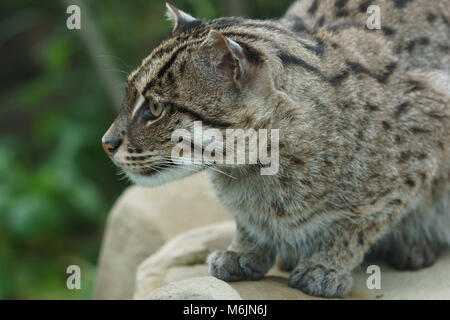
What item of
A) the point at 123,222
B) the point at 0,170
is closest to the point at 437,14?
the point at 123,222

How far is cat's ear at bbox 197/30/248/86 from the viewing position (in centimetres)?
397

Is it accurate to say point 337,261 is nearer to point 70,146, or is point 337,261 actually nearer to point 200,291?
point 200,291

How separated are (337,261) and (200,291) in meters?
1.31

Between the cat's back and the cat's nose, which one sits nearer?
the cat's nose

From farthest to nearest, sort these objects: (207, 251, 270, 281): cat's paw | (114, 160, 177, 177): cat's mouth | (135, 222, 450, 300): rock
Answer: (207, 251, 270, 281): cat's paw
(135, 222, 450, 300): rock
(114, 160, 177, 177): cat's mouth

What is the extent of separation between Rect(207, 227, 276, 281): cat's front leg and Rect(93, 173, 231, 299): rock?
4.97ft

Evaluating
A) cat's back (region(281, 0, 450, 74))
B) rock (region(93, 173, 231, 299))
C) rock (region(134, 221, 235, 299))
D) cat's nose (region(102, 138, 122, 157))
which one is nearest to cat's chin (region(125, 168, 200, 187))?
cat's nose (region(102, 138, 122, 157))

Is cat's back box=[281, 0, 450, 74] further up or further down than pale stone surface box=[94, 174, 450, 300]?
further up

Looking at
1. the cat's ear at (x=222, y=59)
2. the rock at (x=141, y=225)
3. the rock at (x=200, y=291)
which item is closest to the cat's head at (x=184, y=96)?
the cat's ear at (x=222, y=59)

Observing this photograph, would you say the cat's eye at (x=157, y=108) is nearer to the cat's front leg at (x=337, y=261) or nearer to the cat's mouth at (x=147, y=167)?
the cat's mouth at (x=147, y=167)

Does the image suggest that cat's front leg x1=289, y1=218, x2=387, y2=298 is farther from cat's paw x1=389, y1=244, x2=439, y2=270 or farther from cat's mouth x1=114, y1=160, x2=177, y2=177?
cat's mouth x1=114, y1=160, x2=177, y2=177

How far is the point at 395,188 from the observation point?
4.70 metres

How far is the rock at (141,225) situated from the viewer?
6.58m

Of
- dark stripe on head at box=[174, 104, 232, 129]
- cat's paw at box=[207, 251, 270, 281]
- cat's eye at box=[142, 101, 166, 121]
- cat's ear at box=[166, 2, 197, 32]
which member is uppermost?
cat's ear at box=[166, 2, 197, 32]
